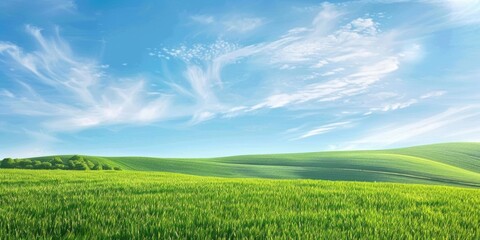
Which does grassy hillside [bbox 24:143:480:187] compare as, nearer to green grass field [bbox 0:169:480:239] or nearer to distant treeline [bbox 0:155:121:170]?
distant treeline [bbox 0:155:121:170]

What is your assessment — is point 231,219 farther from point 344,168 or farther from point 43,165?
point 344,168

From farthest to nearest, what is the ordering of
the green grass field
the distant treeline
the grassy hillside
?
1. the grassy hillside
2. the distant treeline
3. the green grass field

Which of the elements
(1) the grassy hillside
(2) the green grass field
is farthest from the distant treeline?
(2) the green grass field

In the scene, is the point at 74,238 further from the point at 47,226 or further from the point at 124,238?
the point at 47,226

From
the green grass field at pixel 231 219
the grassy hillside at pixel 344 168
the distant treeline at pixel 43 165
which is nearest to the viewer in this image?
the green grass field at pixel 231 219

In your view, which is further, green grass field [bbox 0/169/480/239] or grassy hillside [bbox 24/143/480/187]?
grassy hillside [bbox 24/143/480/187]

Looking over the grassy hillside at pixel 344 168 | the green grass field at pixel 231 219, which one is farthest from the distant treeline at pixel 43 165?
the green grass field at pixel 231 219

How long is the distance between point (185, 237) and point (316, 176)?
54938 millimetres

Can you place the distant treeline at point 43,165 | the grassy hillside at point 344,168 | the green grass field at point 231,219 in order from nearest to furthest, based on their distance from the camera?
the green grass field at point 231,219 < the distant treeline at point 43,165 < the grassy hillside at point 344,168

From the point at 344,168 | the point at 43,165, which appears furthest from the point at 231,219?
the point at 344,168

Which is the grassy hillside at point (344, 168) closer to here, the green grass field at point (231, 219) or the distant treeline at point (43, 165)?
the distant treeline at point (43, 165)

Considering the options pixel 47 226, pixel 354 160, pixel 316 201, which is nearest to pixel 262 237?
pixel 47 226

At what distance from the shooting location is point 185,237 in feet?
17.8

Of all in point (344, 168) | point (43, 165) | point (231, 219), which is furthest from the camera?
point (344, 168)
